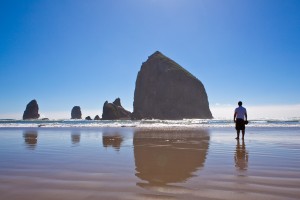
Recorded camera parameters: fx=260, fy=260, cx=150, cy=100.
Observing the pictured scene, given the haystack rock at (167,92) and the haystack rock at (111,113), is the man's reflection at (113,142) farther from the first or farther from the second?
the haystack rock at (167,92)

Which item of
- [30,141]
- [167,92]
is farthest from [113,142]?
[167,92]

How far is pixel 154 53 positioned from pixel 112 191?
145302mm

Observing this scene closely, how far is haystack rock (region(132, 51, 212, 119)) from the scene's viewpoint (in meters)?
132

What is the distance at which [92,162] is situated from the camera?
652 centimetres

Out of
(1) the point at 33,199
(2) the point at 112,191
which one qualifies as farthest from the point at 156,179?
(1) the point at 33,199

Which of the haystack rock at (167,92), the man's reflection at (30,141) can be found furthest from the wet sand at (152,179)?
the haystack rock at (167,92)

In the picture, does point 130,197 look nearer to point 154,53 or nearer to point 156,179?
point 156,179

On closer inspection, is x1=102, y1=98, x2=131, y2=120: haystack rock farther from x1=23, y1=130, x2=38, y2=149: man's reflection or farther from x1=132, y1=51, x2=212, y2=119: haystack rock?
x1=23, y1=130, x2=38, y2=149: man's reflection

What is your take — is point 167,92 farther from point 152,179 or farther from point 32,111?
point 152,179

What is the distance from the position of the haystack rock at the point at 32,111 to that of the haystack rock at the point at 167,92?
8055cm

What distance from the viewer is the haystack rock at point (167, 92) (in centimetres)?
13162

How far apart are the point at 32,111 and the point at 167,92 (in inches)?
3939

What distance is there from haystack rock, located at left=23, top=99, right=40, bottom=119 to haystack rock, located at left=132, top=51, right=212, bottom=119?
264 feet

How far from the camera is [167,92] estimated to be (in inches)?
5300
